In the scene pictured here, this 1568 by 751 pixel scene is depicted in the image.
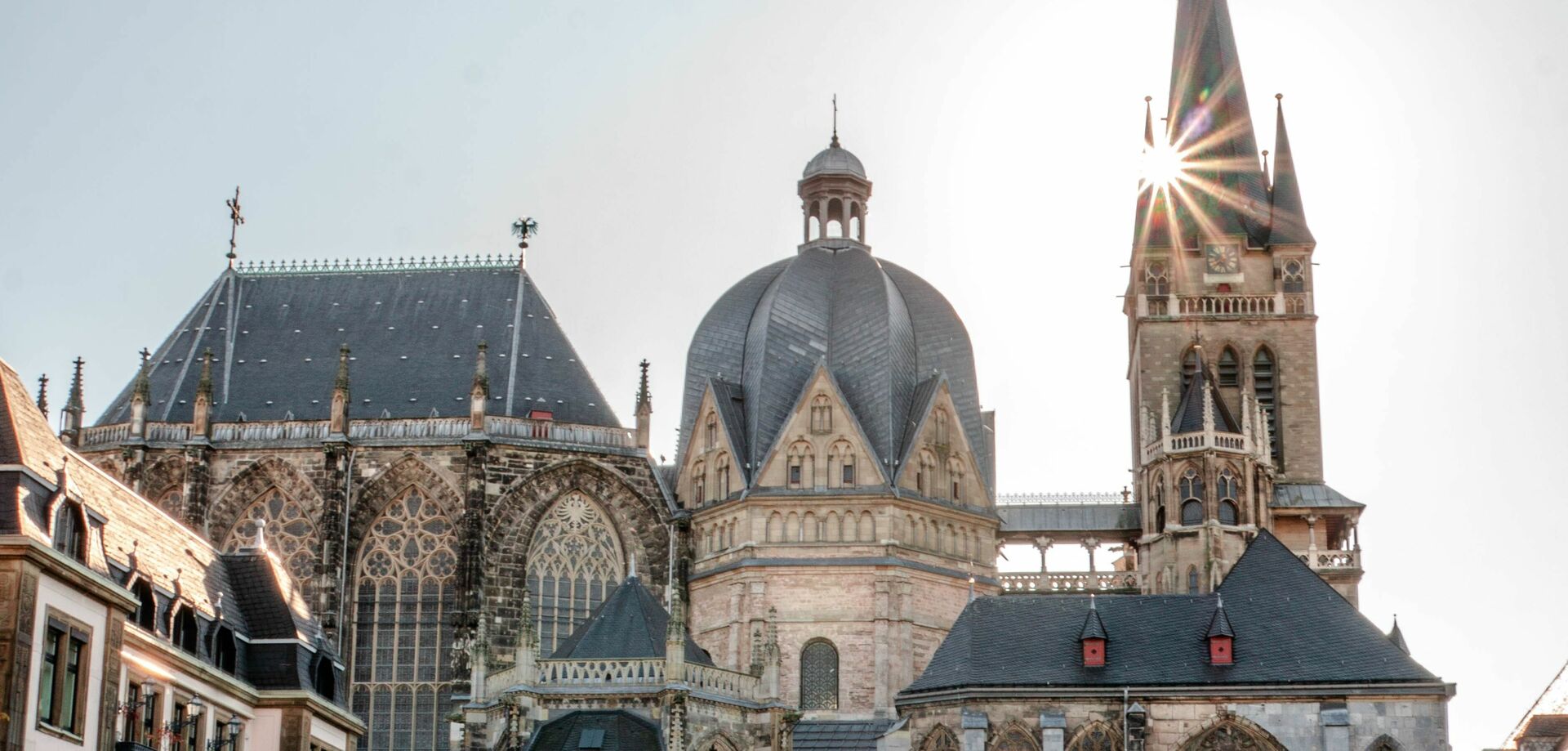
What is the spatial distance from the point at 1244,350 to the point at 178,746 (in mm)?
45128

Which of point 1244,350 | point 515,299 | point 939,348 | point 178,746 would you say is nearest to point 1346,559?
point 1244,350

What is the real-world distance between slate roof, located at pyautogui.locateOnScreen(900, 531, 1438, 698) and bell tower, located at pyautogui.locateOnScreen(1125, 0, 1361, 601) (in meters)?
9.44

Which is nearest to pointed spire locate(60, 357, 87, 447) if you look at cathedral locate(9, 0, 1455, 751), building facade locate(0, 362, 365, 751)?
cathedral locate(9, 0, 1455, 751)

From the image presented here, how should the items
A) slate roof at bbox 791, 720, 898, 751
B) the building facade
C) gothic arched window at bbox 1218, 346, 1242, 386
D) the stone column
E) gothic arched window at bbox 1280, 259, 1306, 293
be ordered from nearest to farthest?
the building facade, the stone column, slate roof at bbox 791, 720, 898, 751, gothic arched window at bbox 1218, 346, 1242, 386, gothic arched window at bbox 1280, 259, 1306, 293

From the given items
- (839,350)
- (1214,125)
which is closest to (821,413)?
(839,350)

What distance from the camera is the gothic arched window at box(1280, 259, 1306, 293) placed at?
79.9 metres

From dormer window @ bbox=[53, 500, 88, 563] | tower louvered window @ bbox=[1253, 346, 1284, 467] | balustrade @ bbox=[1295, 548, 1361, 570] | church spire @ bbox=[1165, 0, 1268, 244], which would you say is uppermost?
church spire @ bbox=[1165, 0, 1268, 244]

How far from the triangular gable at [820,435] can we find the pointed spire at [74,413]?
19693 millimetres

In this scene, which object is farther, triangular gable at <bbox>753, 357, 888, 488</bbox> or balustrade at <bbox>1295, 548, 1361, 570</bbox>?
balustrade at <bbox>1295, 548, 1361, 570</bbox>

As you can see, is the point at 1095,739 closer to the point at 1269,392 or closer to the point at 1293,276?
the point at 1269,392

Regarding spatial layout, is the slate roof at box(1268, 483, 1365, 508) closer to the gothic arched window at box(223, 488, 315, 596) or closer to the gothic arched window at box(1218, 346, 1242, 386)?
the gothic arched window at box(1218, 346, 1242, 386)

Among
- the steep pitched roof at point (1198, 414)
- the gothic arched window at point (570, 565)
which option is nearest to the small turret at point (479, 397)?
the gothic arched window at point (570, 565)

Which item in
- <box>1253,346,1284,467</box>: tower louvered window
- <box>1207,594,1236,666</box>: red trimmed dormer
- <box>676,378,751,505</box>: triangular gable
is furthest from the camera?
<box>1253,346,1284,467</box>: tower louvered window

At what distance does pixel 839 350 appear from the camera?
70.9 meters
